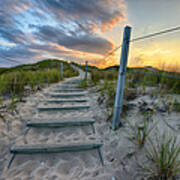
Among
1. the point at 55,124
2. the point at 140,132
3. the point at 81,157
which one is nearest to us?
the point at 81,157

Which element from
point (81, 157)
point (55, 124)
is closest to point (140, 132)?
point (81, 157)

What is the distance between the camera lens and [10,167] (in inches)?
58.6

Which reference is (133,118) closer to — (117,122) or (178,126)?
(117,122)

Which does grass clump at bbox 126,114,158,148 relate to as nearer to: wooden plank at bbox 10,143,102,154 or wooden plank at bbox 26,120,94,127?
wooden plank at bbox 10,143,102,154

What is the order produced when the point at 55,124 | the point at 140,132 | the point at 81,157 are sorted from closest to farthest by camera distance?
the point at 81,157, the point at 140,132, the point at 55,124

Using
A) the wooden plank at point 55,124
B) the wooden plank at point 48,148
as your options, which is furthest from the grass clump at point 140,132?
the wooden plank at point 55,124

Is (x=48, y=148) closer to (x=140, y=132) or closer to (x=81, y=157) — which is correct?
(x=81, y=157)

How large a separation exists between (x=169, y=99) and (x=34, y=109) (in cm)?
351

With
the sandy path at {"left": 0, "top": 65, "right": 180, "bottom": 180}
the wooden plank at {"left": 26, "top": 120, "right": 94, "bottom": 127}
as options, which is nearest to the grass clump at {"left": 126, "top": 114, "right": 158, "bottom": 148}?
the sandy path at {"left": 0, "top": 65, "right": 180, "bottom": 180}

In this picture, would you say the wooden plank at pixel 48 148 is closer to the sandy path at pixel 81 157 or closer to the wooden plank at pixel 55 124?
the sandy path at pixel 81 157

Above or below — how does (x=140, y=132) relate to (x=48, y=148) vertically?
above

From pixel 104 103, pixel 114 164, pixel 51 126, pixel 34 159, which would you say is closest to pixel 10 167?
pixel 34 159

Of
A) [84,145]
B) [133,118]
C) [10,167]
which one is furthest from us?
[133,118]

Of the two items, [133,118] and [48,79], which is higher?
[48,79]
